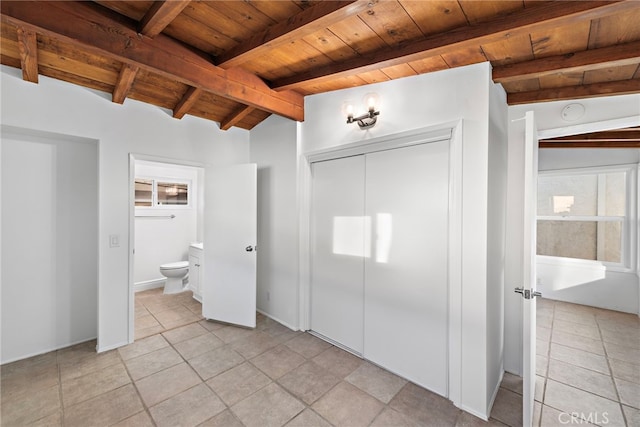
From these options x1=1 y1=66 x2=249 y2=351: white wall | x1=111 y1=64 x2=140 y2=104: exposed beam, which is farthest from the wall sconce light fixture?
x1=1 y1=66 x2=249 y2=351: white wall

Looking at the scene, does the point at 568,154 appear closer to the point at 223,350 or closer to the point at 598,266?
the point at 598,266

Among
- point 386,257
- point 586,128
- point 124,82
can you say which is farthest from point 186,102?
point 586,128

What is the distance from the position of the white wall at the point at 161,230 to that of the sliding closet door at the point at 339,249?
8.32 feet

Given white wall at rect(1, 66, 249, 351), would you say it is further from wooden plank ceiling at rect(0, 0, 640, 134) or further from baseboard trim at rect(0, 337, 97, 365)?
baseboard trim at rect(0, 337, 97, 365)

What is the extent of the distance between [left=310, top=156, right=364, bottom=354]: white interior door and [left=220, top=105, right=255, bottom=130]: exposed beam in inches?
39.7

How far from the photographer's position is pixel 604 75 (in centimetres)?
195

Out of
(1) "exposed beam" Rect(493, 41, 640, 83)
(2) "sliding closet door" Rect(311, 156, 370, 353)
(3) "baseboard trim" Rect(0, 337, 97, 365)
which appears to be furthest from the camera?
(2) "sliding closet door" Rect(311, 156, 370, 353)

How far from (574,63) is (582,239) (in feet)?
11.9

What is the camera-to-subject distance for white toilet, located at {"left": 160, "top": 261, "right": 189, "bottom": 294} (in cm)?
410

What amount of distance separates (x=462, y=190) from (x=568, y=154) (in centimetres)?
365

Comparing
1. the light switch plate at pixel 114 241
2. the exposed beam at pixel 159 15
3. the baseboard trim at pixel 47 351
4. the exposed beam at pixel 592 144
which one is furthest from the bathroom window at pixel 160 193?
the exposed beam at pixel 592 144

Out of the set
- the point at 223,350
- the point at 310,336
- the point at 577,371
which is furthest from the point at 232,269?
the point at 577,371

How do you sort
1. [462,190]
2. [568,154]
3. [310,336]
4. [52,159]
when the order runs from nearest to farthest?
[462,190] → [52,159] → [310,336] → [568,154]

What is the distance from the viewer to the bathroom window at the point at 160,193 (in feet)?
14.4
